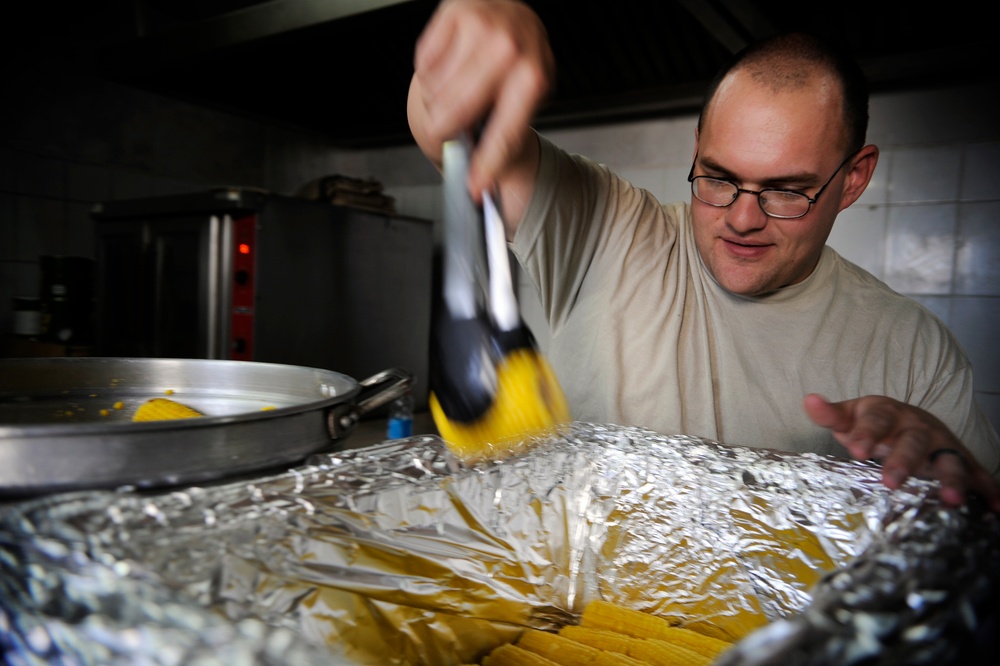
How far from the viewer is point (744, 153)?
0.94 m

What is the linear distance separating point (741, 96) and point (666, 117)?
4.98 ft

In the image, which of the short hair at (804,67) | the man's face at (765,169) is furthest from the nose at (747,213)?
the short hair at (804,67)

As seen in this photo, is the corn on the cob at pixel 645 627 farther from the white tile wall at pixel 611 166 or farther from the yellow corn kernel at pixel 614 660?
the white tile wall at pixel 611 166

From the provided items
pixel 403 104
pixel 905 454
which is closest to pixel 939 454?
pixel 905 454

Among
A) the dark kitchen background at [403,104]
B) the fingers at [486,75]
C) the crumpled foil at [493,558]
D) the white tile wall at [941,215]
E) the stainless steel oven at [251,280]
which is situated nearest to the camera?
the crumpled foil at [493,558]

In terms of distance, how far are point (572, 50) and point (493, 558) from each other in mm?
1797

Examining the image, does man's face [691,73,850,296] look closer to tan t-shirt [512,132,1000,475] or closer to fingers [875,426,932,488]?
tan t-shirt [512,132,1000,475]

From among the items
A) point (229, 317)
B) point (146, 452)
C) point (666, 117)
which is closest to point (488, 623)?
point (146, 452)

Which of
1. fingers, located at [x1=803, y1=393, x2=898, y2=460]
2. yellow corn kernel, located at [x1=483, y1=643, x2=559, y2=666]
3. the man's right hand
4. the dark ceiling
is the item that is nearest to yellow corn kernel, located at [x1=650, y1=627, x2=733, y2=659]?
yellow corn kernel, located at [x1=483, y1=643, x2=559, y2=666]

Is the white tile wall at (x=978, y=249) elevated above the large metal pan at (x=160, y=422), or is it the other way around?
the white tile wall at (x=978, y=249)

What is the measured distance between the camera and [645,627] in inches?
22.2

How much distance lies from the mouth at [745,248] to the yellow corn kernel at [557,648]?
2.21 feet

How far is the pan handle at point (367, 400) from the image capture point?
1.68 feet

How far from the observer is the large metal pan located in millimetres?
373
